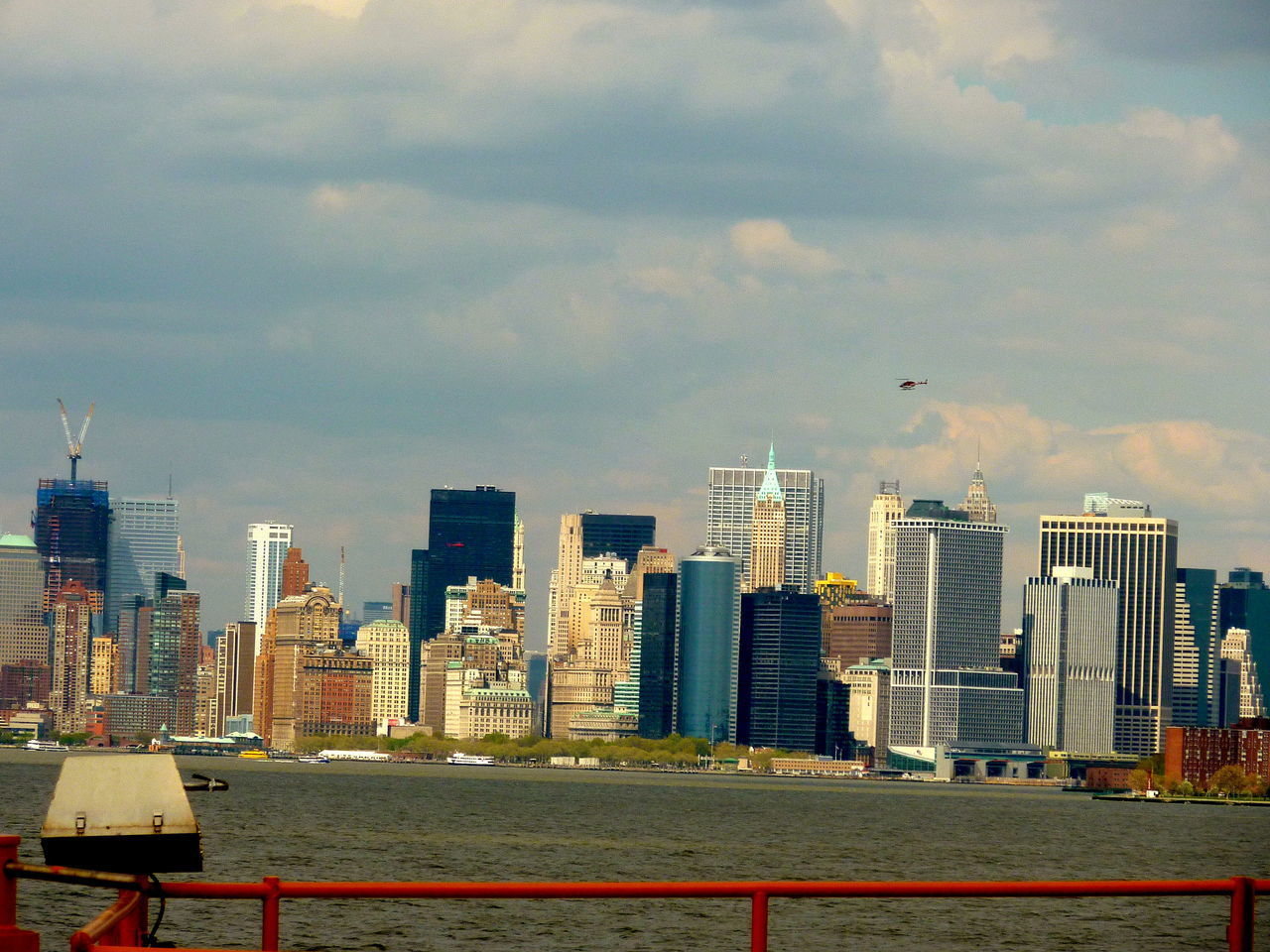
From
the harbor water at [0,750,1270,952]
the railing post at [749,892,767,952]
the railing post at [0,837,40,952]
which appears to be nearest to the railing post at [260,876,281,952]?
the railing post at [0,837,40,952]

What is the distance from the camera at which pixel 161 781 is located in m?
16.0

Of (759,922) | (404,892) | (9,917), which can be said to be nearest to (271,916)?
(404,892)

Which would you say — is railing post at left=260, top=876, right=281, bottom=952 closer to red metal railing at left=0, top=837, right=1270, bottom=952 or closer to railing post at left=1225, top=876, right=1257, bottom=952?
red metal railing at left=0, top=837, right=1270, bottom=952

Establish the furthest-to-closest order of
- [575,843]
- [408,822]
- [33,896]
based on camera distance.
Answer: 1. [408,822]
2. [575,843]
3. [33,896]

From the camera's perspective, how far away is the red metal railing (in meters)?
15.6

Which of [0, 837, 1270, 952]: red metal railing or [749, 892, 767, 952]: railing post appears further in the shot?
[749, 892, 767, 952]: railing post

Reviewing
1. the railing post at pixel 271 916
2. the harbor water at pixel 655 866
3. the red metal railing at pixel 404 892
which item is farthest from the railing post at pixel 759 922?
the harbor water at pixel 655 866

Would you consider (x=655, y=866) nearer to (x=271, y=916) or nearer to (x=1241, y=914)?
(x=1241, y=914)

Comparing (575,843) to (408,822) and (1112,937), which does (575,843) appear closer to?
(408,822)

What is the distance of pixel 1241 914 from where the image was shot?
1734 centimetres

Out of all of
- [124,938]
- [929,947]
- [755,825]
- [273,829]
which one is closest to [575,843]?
[273,829]

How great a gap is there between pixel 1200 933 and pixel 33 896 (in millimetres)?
33137

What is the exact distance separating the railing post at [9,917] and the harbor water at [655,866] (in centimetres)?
2692

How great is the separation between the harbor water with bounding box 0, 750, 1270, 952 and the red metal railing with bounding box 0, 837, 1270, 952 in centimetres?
2677
